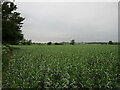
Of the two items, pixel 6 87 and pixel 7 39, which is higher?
pixel 7 39

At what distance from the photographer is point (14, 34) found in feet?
71.4

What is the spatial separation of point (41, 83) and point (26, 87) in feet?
1.46

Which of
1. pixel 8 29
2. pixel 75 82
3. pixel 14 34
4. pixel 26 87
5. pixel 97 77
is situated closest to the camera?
pixel 26 87

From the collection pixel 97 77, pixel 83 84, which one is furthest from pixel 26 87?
pixel 97 77

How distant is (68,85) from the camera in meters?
4.56

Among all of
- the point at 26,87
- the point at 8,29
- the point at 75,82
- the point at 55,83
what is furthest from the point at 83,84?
the point at 8,29

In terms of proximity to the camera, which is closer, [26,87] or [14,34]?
[26,87]

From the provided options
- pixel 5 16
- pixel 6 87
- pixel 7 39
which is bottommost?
pixel 6 87

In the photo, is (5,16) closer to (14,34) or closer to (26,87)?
(14,34)

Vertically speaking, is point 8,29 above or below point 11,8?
below

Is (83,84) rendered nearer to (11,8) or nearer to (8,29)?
(8,29)

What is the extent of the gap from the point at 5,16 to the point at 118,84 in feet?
61.9

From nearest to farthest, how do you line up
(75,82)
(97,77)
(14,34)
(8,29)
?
1. (75,82)
2. (97,77)
3. (8,29)
4. (14,34)

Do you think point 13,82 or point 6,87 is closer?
point 6,87
